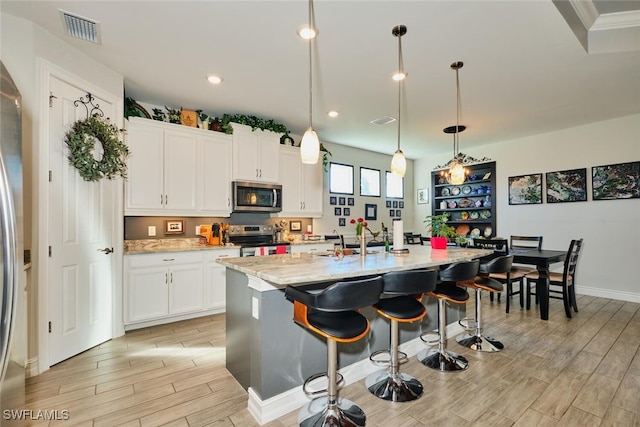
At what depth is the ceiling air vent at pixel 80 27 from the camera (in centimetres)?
227

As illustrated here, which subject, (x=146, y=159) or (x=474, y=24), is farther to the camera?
(x=146, y=159)

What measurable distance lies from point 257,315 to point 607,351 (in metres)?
3.31

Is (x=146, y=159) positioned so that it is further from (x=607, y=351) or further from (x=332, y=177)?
(x=607, y=351)

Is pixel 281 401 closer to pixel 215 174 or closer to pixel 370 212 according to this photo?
pixel 215 174

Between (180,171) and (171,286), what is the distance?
4.74 ft

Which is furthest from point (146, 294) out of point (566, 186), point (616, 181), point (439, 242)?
point (616, 181)

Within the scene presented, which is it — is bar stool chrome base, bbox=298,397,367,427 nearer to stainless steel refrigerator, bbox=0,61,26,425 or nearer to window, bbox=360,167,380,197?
stainless steel refrigerator, bbox=0,61,26,425

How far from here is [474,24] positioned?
2346 mm

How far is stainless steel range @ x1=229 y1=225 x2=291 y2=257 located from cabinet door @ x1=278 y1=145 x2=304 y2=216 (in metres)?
0.40

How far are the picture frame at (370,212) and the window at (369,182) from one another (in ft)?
0.87

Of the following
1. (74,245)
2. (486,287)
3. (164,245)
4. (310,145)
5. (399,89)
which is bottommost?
(486,287)

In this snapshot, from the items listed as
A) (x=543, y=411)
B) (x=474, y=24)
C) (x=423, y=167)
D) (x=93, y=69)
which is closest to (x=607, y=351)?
(x=543, y=411)

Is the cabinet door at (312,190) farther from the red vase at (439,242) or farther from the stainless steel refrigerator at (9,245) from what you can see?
the stainless steel refrigerator at (9,245)

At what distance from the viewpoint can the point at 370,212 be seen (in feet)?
21.5
